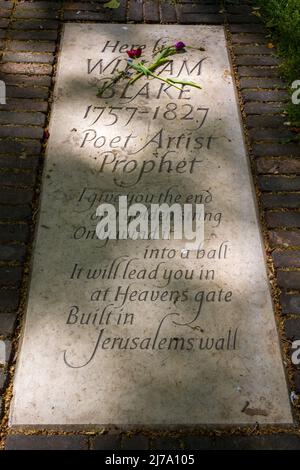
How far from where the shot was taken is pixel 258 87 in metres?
3.51

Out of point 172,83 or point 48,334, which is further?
point 172,83

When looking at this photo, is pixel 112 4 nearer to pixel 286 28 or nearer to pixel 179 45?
pixel 179 45

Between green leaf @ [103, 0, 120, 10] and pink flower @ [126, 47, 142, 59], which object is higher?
green leaf @ [103, 0, 120, 10]

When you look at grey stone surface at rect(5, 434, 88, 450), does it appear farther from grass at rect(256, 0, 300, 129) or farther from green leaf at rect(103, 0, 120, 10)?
green leaf at rect(103, 0, 120, 10)

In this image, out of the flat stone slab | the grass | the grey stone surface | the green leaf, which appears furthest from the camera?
the green leaf

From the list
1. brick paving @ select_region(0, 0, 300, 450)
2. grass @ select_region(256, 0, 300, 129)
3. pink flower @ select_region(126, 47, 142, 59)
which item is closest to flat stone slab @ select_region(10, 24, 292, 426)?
brick paving @ select_region(0, 0, 300, 450)

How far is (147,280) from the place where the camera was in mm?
2572

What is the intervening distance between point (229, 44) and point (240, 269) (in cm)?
193

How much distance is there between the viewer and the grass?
3.61 metres

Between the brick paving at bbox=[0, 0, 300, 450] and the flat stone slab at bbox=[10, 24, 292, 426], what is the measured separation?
0.07m

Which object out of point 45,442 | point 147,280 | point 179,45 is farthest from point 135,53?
point 45,442

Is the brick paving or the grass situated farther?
the grass
